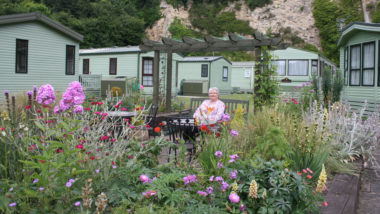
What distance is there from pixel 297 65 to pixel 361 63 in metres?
10.7

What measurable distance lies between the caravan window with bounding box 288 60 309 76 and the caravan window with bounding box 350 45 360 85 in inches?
374

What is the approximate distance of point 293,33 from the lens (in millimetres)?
44969

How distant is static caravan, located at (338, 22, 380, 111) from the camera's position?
1086 centimetres

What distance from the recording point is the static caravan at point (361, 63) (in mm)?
10859

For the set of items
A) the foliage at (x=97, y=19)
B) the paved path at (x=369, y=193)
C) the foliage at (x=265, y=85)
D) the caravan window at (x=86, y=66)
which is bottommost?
the paved path at (x=369, y=193)

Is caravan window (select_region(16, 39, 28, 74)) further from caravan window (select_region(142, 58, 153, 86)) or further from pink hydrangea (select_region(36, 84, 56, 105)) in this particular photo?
pink hydrangea (select_region(36, 84, 56, 105))

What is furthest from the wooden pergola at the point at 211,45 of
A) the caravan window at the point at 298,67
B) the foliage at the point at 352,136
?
the caravan window at the point at 298,67

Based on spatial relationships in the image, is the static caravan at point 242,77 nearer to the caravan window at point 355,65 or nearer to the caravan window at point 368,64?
the caravan window at point 355,65

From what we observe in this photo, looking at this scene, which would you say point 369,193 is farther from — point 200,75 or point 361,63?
point 200,75

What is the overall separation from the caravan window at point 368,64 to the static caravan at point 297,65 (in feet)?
31.8

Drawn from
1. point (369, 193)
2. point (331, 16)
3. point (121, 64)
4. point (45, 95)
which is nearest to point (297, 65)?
point (121, 64)

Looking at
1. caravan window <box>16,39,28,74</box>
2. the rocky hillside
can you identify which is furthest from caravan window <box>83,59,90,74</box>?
the rocky hillside

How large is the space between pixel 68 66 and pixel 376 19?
1447 inches

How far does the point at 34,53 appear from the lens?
14180mm
